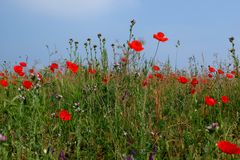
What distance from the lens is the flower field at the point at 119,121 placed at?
2.52m

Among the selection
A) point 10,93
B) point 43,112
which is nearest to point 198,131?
point 43,112

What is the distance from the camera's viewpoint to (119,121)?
3.17 meters

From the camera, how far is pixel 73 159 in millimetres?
2801

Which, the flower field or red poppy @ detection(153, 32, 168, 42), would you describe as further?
red poppy @ detection(153, 32, 168, 42)

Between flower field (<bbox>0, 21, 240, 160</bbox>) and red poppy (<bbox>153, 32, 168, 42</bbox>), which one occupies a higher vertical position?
red poppy (<bbox>153, 32, 168, 42</bbox>)

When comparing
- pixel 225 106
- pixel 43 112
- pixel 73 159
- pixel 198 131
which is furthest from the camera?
pixel 225 106

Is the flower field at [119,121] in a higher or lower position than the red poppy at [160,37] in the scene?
lower

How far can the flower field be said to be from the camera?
2.52 metres

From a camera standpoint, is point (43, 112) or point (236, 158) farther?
point (43, 112)

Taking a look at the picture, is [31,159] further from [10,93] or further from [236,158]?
[10,93]

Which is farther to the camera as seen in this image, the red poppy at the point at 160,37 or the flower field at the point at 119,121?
the red poppy at the point at 160,37

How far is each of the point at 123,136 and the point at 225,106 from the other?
1602mm

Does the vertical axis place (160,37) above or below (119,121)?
above

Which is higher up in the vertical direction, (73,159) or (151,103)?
(151,103)
